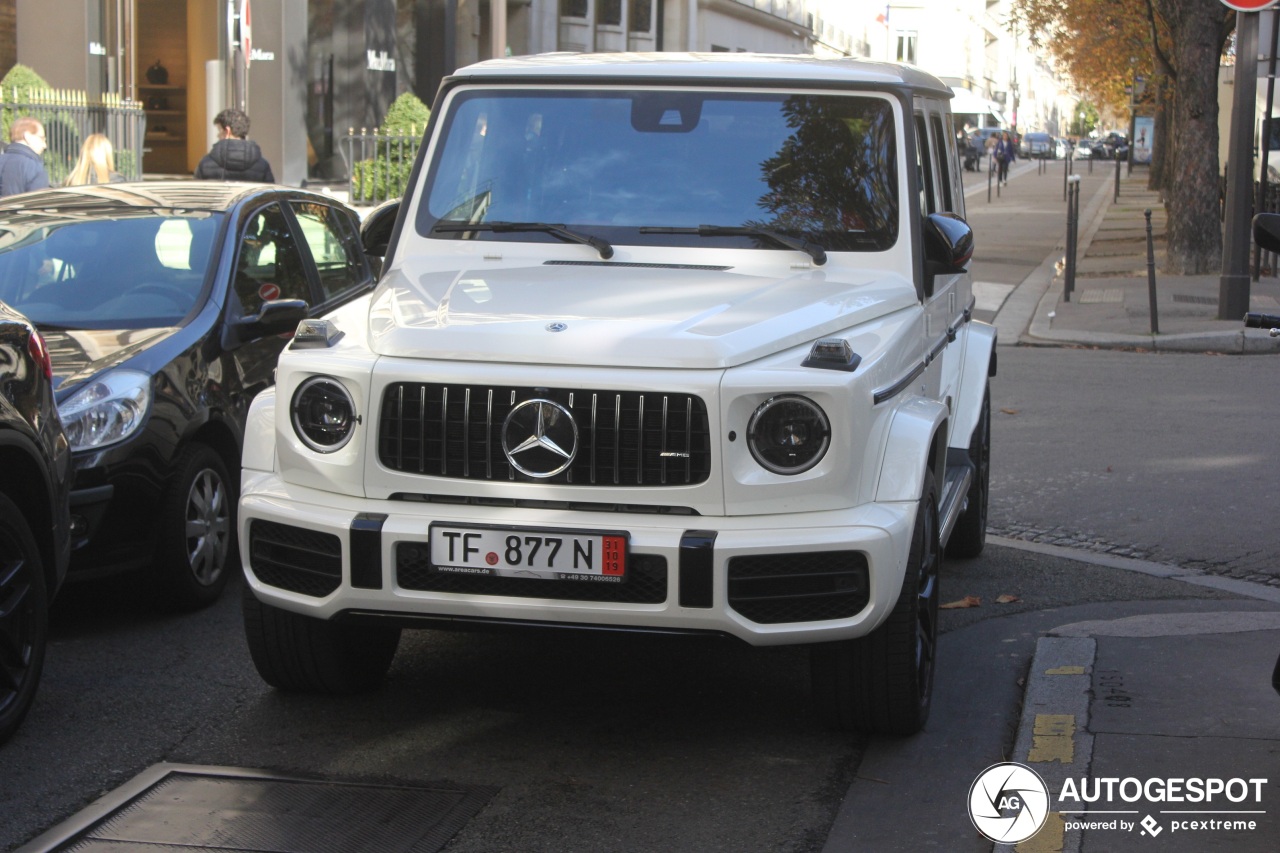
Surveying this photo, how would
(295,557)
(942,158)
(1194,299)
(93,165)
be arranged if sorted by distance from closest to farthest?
(295,557)
(942,158)
(93,165)
(1194,299)

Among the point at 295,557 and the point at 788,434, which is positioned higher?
the point at 788,434

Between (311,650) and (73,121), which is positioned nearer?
(311,650)

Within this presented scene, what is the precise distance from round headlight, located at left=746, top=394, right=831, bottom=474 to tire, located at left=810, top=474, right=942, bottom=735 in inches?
16.2

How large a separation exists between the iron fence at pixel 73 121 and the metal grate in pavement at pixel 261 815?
14566 millimetres

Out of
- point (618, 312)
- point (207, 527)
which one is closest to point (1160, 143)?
point (207, 527)

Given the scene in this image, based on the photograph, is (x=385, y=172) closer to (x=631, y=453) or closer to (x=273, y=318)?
(x=273, y=318)

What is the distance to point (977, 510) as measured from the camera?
6.93 metres

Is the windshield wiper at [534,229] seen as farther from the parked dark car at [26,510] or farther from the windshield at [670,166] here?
the parked dark car at [26,510]

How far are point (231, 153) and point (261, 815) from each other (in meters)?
10.6

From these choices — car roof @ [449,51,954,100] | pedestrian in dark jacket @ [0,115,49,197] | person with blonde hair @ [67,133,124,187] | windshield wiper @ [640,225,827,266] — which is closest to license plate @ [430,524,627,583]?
windshield wiper @ [640,225,827,266]

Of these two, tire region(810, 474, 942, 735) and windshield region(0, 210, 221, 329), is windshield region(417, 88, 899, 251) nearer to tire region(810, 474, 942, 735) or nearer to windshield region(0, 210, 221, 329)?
tire region(810, 474, 942, 735)

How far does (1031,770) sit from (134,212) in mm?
4683

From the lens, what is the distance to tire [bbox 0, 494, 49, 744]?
14.8 ft

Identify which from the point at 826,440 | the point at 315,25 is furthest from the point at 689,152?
the point at 315,25
